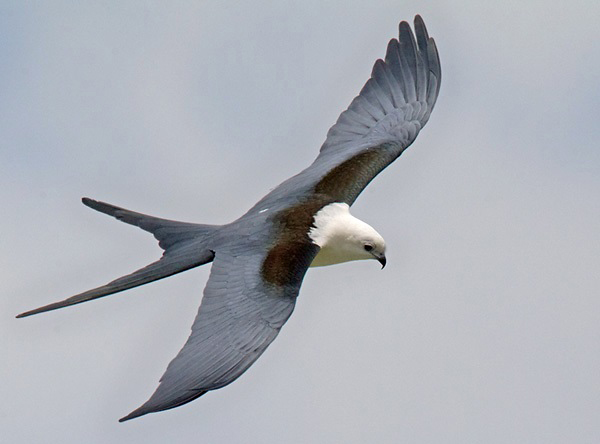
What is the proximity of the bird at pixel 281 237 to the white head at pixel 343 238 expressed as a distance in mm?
12

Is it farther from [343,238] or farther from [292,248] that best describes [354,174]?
[292,248]

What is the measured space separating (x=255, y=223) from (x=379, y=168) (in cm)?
212

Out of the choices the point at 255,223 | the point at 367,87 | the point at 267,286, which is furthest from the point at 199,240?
the point at 367,87

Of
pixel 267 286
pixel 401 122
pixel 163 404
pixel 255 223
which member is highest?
pixel 401 122

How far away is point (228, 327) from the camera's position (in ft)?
41.1

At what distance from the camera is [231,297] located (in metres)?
12.9

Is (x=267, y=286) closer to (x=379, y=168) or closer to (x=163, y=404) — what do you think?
(x=163, y=404)

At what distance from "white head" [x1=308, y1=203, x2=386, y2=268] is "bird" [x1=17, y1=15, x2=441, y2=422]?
1 centimetres

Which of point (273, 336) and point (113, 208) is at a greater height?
point (113, 208)

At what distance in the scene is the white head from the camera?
14.7m

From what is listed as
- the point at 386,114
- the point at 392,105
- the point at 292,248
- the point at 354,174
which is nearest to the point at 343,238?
the point at 354,174

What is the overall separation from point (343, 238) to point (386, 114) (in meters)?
2.40

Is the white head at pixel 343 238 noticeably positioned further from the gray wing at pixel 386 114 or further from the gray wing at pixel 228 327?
the gray wing at pixel 228 327

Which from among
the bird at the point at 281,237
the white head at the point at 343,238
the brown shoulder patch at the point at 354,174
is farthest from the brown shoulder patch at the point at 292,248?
the brown shoulder patch at the point at 354,174
